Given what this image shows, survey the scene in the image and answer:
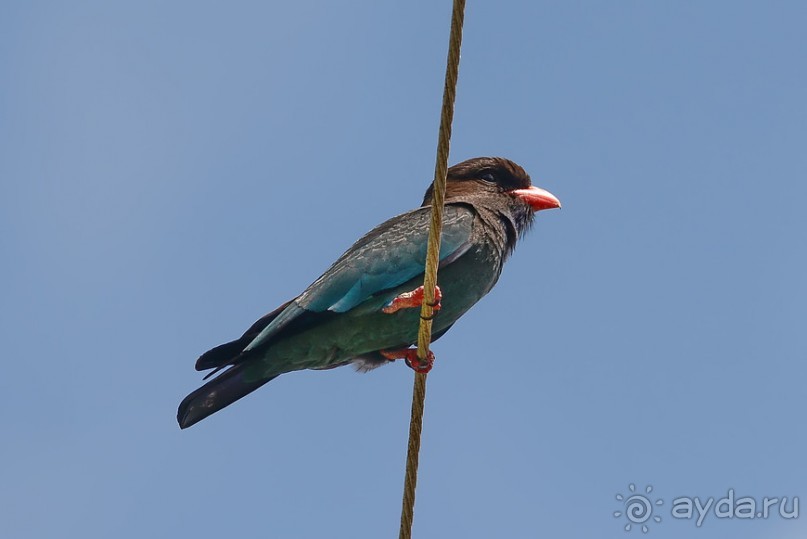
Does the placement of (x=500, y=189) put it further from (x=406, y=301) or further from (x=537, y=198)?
(x=406, y=301)

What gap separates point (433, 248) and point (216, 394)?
2.08m

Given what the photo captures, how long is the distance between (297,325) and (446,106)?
2.17 m

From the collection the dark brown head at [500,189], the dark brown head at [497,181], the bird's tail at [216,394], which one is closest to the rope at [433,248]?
the bird's tail at [216,394]

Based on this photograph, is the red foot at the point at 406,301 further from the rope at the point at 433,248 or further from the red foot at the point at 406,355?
the rope at the point at 433,248

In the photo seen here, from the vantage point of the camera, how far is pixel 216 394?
21.1 feet

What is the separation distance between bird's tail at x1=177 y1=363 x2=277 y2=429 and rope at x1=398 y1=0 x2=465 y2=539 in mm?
1466

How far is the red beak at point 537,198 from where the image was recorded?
7.38 meters

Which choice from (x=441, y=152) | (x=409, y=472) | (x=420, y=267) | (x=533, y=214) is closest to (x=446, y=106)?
(x=441, y=152)

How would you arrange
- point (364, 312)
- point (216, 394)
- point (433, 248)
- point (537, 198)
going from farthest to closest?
1. point (537, 198)
2. point (216, 394)
3. point (364, 312)
4. point (433, 248)

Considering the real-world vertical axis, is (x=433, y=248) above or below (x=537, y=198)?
below

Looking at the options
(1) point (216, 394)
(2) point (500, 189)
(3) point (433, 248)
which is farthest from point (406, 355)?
(3) point (433, 248)

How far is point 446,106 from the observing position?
14.9 feet

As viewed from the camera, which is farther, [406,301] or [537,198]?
[537,198]

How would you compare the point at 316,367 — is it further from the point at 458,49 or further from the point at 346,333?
the point at 458,49
